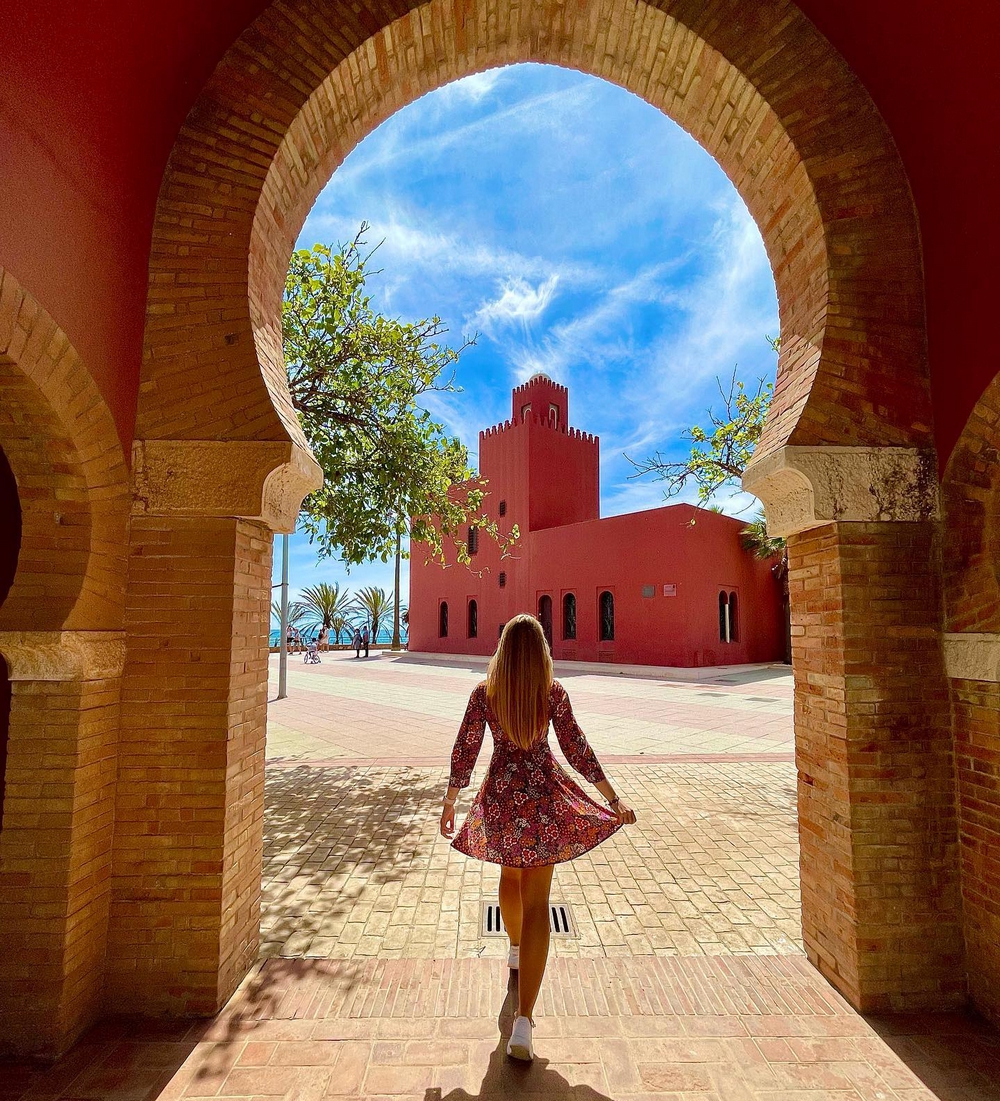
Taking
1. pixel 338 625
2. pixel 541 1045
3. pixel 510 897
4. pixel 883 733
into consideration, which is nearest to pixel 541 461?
pixel 338 625

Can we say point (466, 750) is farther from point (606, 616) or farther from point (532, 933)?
point (606, 616)

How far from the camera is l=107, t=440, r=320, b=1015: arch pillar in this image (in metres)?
2.97

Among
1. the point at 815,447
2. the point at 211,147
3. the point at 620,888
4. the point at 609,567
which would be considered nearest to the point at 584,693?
the point at 609,567

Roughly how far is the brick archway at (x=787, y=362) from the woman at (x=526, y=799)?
4.21 feet

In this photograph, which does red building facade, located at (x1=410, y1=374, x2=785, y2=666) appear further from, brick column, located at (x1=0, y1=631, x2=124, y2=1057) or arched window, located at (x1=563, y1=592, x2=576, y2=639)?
brick column, located at (x1=0, y1=631, x2=124, y2=1057)

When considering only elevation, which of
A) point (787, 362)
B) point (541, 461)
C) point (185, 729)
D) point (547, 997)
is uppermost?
point (541, 461)

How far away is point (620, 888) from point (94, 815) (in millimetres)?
3450

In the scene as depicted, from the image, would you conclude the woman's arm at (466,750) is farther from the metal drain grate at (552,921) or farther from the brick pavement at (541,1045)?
the metal drain grate at (552,921)

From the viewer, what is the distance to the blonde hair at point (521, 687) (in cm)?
280

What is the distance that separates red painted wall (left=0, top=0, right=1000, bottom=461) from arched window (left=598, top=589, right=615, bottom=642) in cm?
1996

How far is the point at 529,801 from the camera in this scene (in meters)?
2.79

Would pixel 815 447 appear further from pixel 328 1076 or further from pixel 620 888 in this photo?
pixel 328 1076

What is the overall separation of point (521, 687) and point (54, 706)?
2156 mm

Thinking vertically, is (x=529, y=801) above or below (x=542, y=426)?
below
